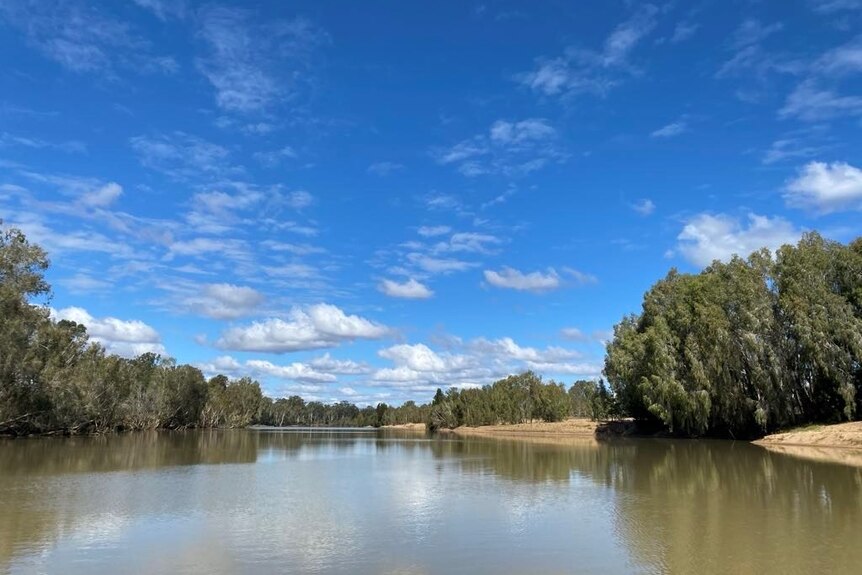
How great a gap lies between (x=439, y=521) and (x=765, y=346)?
43000 mm

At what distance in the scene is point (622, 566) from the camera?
11172 millimetres

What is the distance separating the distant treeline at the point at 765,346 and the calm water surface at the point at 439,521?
2220 cm

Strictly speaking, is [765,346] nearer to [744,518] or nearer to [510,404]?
[744,518]

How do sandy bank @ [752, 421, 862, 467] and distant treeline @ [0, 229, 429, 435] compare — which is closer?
sandy bank @ [752, 421, 862, 467]

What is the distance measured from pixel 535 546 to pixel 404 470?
67.1ft

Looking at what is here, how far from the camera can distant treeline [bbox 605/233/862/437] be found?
46.2 meters

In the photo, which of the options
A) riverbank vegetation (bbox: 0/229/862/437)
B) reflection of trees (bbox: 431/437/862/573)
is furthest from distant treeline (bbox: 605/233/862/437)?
reflection of trees (bbox: 431/437/862/573)

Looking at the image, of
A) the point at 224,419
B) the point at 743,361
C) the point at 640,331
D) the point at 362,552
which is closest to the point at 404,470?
the point at 362,552

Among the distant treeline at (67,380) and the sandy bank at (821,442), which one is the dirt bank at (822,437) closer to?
the sandy bank at (821,442)

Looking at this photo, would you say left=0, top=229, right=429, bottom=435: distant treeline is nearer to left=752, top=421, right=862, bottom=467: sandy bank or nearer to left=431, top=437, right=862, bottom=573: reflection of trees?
left=431, top=437, right=862, bottom=573: reflection of trees

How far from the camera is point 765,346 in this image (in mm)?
49344

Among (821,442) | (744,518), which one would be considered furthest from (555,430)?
(744,518)

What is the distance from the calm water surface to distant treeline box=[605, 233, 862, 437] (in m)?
22.2

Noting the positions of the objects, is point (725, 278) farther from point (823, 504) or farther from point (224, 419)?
point (224, 419)
